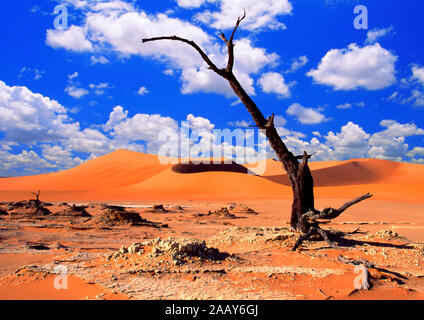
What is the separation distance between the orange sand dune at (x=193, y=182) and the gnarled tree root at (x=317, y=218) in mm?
26232

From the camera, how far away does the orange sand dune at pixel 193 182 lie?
34969mm

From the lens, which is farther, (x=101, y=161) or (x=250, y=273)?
(x=101, y=161)

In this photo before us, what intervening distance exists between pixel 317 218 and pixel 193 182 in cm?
3674

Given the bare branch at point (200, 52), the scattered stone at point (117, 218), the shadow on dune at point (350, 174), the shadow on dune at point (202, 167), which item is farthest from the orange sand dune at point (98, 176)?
the bare branch at point (200, 52)

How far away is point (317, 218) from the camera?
6.56 m

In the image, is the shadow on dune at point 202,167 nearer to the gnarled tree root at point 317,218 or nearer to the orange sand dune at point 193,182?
the orange sand dune at point 193,182

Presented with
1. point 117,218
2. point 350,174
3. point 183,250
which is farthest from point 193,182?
point 183,250

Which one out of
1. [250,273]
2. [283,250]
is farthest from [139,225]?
[250,273]

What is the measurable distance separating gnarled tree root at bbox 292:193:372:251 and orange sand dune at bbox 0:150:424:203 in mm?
26232

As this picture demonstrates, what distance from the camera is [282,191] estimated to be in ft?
123

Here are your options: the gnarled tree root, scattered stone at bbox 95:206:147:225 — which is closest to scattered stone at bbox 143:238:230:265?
the gnarled tree root
